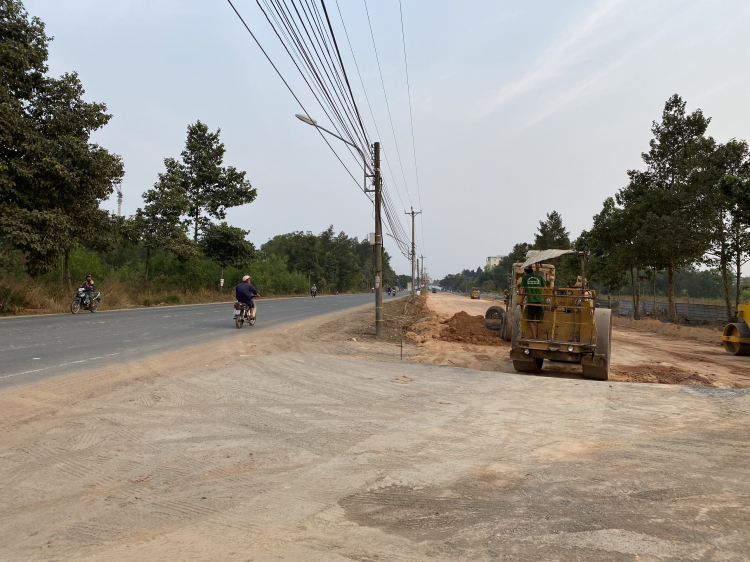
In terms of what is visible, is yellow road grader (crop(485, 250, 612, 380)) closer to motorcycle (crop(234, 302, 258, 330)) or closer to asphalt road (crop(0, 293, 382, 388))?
asphalt road (crop(0, 293, 382, 388))

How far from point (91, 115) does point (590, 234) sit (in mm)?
30161

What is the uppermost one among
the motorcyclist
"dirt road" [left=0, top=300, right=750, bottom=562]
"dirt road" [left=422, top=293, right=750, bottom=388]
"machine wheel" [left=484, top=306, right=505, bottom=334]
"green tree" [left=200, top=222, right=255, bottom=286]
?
"green tree" [left=200, top=222, right=255, bottom=286]

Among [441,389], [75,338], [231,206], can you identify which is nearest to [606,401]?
[441,389]

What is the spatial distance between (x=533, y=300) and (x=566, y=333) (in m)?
0.93

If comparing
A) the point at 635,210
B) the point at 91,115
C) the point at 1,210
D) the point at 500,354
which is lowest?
the point at 500,354

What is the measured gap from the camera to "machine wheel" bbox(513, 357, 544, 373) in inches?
407

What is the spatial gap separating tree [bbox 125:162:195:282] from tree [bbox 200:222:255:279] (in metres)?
3.86

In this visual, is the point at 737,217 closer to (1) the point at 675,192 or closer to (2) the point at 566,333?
(1) the point at 675,192

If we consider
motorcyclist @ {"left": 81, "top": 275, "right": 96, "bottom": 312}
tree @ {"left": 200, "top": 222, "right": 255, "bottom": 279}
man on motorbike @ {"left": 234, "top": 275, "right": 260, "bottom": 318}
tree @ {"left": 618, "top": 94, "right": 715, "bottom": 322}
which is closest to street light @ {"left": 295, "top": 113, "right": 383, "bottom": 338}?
man on motorbike @ {"left": 234, "top": 275, "right": 260, "bottom": 318}

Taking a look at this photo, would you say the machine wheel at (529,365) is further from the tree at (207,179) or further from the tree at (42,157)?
the tree at (207,179)

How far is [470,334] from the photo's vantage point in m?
17.3

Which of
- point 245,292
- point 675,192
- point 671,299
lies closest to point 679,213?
point 675,192

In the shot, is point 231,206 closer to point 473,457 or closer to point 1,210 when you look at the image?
point 1,210

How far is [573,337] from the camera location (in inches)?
393
